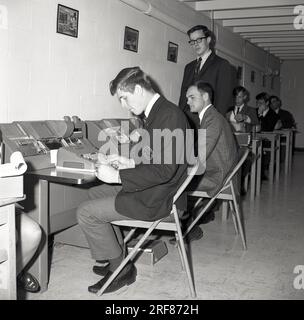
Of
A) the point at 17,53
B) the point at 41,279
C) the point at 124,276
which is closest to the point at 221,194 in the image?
the point at 124,276

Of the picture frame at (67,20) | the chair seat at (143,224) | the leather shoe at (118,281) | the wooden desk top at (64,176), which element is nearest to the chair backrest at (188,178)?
the chair seat at (143,224)

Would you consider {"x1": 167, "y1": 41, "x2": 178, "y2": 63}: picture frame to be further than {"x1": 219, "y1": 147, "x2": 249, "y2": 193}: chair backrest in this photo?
Yes

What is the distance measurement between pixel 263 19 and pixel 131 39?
306cm

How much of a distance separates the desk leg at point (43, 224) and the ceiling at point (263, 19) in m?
3.70

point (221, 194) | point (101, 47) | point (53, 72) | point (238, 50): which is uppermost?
point (238, 50)

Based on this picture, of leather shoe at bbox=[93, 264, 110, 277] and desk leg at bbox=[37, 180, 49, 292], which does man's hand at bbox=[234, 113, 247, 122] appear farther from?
desk leg at bbox=[37, 180, 49, 292]

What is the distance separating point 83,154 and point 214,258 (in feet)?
4.02

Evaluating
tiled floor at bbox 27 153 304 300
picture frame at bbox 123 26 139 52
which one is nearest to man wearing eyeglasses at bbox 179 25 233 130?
picture frame at bbox 123 26 139 52

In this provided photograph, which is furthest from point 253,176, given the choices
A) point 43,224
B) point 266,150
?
point 43,224

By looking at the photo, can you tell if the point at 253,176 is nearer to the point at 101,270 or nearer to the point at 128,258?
the point at 101,270

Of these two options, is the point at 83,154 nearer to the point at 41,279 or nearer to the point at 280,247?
the point at 41,279

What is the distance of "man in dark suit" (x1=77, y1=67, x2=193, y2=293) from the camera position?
226 centimetres

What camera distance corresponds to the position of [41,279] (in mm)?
2533

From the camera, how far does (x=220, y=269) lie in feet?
9.73
